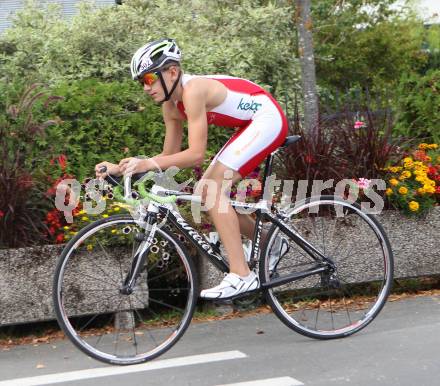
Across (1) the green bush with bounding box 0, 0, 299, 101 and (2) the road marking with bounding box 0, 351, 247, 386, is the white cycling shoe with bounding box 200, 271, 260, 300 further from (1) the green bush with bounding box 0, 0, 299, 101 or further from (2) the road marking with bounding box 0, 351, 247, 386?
(1) the green bush with bounding box 0, 0, 299, 101

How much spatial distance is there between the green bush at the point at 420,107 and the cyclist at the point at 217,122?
3.07m

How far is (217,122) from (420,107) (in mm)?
3497

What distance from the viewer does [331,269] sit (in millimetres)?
5707

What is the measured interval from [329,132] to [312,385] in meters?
2.84

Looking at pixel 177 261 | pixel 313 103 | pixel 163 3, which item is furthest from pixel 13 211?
pixel 163 3

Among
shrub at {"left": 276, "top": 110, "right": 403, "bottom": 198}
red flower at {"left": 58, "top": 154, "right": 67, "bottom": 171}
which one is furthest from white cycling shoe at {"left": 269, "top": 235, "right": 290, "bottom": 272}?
red flower at {"left": 58, "top": 154, "right": 67, "bottom": 171}

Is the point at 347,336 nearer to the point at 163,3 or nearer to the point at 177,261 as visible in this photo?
the point at 177,261

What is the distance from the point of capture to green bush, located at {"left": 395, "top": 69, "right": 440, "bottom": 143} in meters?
8.22

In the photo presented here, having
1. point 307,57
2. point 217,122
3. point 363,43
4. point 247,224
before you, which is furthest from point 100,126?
point 363,43

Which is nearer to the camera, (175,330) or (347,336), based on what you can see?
(175,330)

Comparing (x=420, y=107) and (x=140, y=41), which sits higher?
(x=140, y=41)

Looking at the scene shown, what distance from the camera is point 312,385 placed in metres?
4.62

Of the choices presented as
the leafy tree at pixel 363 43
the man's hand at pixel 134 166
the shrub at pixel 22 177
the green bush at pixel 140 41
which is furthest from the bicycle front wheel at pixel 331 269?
the leafy tree at pixel 363 43

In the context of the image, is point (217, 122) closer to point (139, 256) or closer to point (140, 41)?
point (139, 256)
